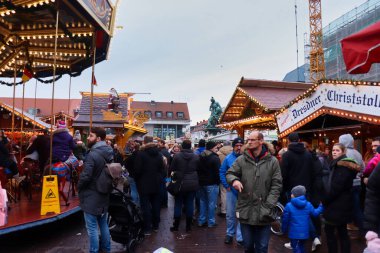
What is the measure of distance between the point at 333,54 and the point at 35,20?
35.8m

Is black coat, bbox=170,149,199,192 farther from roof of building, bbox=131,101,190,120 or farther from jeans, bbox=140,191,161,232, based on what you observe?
roof of building, bbox=131,101,190,120

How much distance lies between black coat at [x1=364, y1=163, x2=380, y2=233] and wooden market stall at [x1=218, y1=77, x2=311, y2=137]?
9.52m

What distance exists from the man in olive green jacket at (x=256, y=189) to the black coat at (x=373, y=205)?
1103 millimetres

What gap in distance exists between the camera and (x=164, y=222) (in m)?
7.77

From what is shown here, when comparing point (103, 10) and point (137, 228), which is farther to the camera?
point (103, 10)

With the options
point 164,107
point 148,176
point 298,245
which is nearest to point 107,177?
point 148,176

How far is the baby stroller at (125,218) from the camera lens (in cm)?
551

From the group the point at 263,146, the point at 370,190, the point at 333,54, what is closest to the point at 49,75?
the point at 263,146

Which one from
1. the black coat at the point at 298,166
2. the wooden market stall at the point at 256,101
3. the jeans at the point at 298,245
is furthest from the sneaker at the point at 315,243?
the wooden market stall at the point at 256,101

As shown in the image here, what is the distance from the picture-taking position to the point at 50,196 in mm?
6309

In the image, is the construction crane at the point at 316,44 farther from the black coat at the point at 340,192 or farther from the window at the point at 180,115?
the black coat at the point at 340,192

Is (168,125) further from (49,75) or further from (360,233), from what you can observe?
(360,233)

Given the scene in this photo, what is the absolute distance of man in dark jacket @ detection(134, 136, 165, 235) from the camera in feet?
21.3

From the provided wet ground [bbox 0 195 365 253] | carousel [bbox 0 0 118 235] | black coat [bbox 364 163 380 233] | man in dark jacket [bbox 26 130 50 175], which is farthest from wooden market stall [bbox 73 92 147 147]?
black coat [bbox 364 163 380 233]
